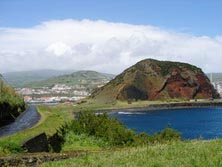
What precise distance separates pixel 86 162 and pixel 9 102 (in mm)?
56876

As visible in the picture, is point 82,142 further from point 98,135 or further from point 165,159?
point 165,159

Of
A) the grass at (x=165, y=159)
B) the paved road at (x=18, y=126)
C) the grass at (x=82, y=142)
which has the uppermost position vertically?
the grass at (x=165, y=159)

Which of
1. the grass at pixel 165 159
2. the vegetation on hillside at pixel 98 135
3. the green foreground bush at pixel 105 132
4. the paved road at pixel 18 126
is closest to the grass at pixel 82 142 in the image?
the vegetation on hillside at pixel 98 135

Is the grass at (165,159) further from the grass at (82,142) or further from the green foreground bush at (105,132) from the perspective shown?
the green foreground bush at (105,132)

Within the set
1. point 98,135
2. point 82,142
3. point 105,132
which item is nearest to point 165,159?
point 82,142

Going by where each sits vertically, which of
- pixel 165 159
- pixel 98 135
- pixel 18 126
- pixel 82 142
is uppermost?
pixel 165 159

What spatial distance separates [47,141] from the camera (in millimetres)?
36500

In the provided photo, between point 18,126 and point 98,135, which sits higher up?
point 18,126

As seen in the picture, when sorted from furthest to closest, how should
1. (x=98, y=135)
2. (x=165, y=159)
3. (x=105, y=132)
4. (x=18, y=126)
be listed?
(x=18, y=126) < (x=105, y=132) < (x=98, y=135) < (x=165, y=159)

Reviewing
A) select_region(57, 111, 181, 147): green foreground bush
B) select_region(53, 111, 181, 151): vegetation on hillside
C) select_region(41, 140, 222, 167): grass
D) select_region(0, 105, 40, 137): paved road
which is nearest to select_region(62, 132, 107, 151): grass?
select_region(53, 111, 181, 151): vegetation on hillside

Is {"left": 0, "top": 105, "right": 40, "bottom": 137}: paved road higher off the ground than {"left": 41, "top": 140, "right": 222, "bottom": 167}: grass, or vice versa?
{"left": 41, "top": 140, "right": 222, "bottom": 167}: grass

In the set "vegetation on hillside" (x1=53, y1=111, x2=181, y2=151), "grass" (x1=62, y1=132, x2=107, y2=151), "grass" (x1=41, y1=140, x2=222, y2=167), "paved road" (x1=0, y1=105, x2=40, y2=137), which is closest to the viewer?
"grass" (x1=41, y1=140, x2=222, y2=167)

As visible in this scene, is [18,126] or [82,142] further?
[18,126]

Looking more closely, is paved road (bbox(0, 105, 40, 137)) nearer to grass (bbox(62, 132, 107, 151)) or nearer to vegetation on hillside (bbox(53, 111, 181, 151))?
vegetation on hillside (bbox(53, 111, 181, 151))
